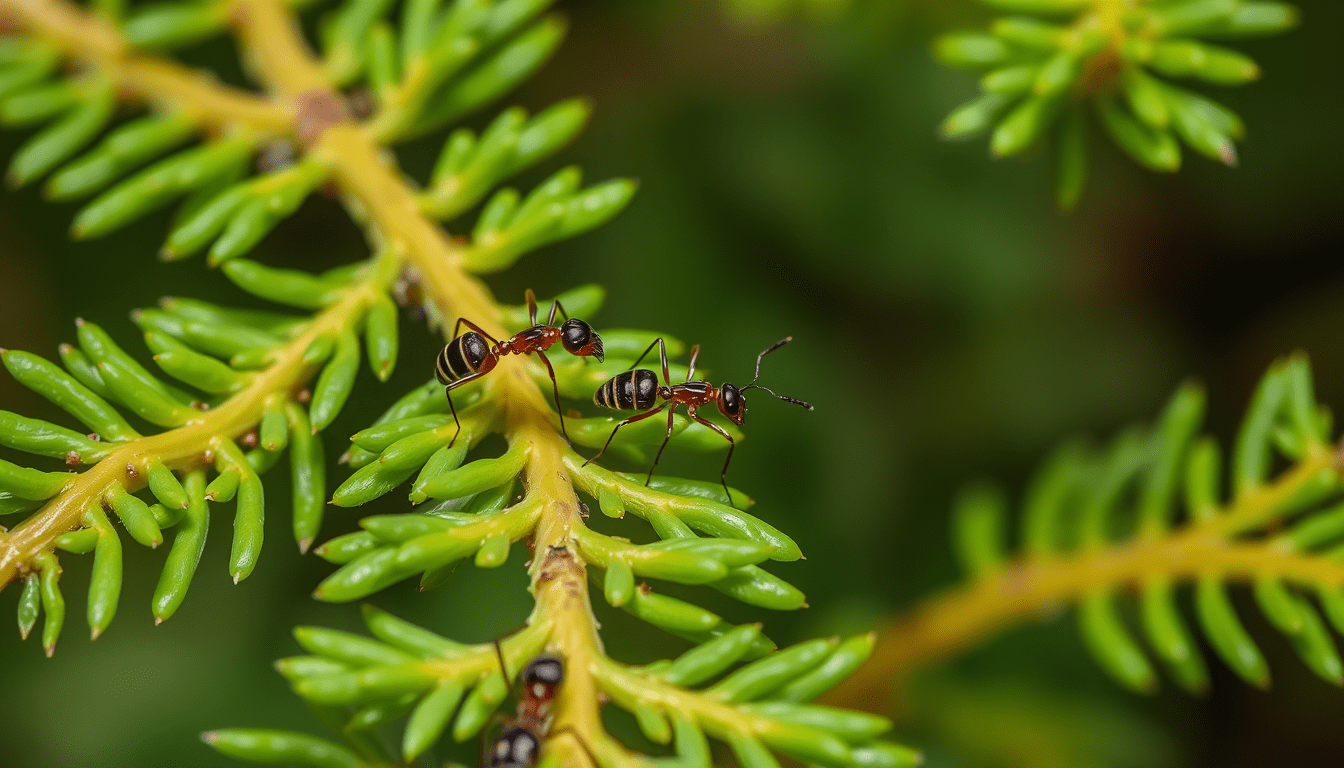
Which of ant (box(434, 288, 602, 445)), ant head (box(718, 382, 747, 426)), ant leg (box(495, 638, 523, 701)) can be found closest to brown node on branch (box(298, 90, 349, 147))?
ant (box(434, 288, 602, 445))

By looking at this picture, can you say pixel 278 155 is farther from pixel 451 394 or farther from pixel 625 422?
pixel 625 422

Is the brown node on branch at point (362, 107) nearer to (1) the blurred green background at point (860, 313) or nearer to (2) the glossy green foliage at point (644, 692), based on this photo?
(1) the blurred green background at point (860, 313)

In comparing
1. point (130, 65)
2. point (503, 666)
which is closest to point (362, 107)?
point (130, 65)


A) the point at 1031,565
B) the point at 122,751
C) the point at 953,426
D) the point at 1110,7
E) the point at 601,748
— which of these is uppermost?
the point at 953,426

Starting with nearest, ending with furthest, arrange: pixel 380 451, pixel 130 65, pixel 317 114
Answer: pixel 380 451
pixel 317 114
pixel 130 65

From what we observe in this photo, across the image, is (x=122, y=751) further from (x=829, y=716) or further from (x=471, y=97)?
(x=829, y=716)

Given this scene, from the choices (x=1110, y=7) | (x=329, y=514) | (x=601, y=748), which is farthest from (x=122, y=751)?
(x=1110, y=7)

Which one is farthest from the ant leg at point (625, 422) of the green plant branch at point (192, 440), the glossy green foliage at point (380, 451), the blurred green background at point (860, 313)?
the blurred green background at point (860, 313)
